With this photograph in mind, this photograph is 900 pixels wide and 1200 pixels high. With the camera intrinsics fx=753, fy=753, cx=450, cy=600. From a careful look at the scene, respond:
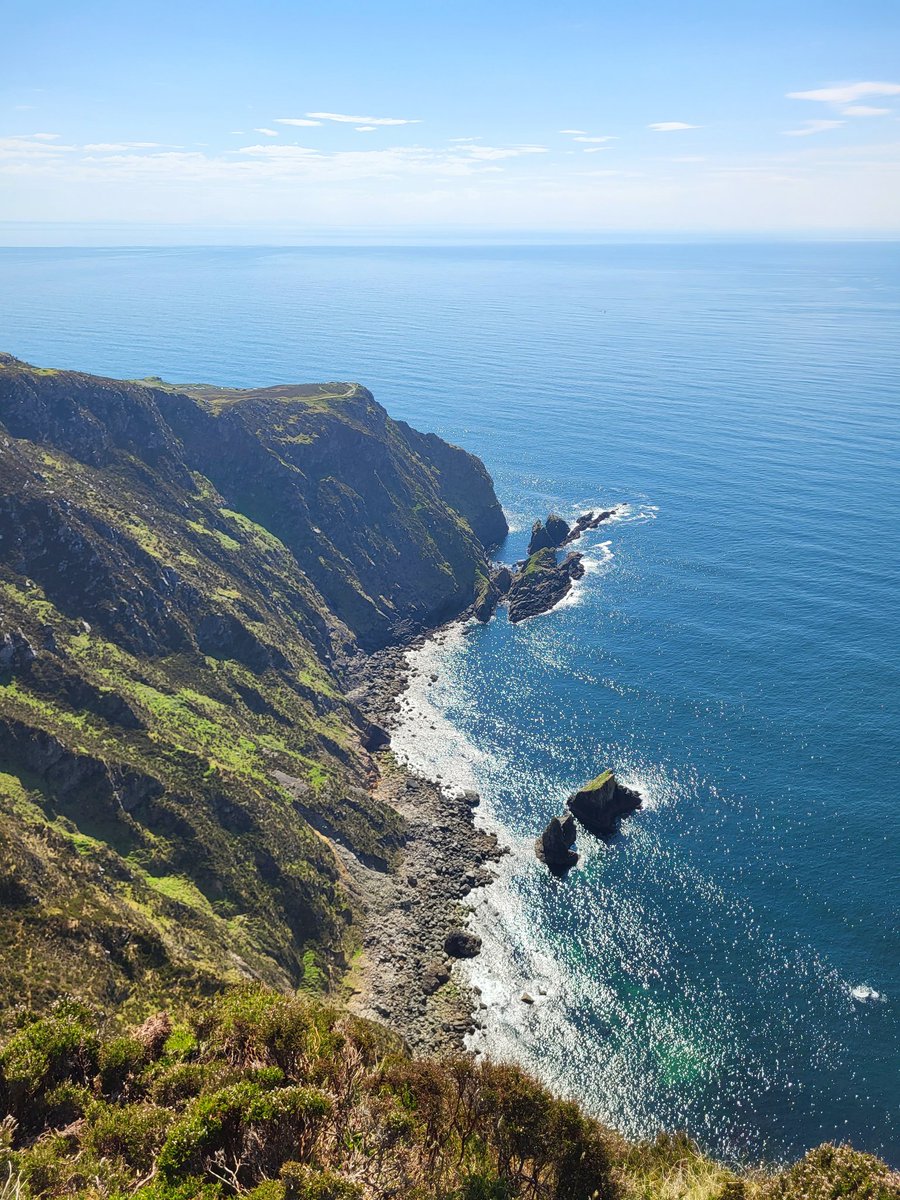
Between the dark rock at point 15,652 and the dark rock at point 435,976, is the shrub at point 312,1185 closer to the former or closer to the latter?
the dark rock at point 435,976

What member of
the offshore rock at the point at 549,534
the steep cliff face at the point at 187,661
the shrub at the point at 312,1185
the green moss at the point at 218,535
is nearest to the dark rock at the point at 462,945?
the steep cliff face at the point at 187,661

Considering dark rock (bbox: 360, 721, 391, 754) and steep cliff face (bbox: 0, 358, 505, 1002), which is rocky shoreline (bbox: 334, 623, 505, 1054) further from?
steep cliff face (bbox: 0, 358, 505, 1002)

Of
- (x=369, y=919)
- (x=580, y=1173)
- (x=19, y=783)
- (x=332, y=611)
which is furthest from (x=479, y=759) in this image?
(x=580, y=1173)

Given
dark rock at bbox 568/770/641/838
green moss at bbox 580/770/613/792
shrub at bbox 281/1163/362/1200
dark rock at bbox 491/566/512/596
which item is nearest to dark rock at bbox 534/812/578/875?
dark rock at bbox 568/770/641/838

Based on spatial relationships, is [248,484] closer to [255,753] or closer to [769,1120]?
[255,753]

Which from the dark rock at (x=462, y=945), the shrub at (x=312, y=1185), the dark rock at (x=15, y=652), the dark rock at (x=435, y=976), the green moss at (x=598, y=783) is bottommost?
the dark rock at (x=435, y=976)

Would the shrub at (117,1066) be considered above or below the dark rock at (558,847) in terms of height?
above
